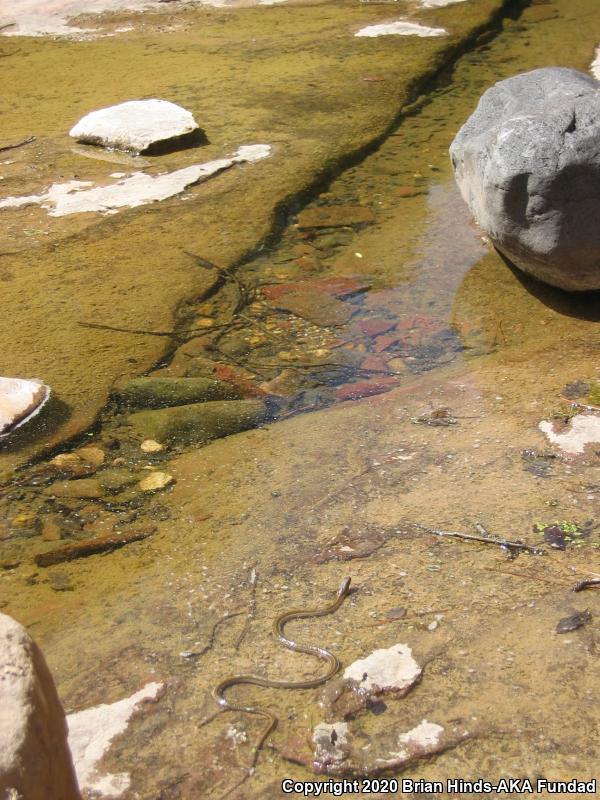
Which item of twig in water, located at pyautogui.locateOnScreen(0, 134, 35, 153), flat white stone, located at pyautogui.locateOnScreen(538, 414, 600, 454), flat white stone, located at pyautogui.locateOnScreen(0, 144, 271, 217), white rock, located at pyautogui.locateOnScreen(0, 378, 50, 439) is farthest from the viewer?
twig in water, located at pyautogui.locateOnScreen(0, 134, 35, 153)

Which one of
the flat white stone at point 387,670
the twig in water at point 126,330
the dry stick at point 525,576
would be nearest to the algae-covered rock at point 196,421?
the twig in water at point 126,330

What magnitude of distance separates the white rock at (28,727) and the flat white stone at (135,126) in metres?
4.33

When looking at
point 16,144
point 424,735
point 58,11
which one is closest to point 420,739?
point 424,735

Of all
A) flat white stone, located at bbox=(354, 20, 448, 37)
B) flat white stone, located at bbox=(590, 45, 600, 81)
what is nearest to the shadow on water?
flat white stone, located at bbox=(590, 45, 600, 81)

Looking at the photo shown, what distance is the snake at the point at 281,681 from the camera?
6.86ft

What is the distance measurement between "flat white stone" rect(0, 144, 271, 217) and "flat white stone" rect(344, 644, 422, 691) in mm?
3150

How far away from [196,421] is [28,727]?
2095 mm

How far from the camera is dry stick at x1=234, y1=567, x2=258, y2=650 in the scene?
92.0 inches

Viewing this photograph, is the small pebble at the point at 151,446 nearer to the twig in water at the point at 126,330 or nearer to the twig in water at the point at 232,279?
the twig in water at the point at 126,330

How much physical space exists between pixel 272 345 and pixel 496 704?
2.13 metres

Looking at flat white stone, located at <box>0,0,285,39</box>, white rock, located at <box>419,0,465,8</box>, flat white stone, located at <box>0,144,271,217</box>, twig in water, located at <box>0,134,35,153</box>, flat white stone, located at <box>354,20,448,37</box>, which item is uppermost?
flat white stone, located at <box>0,0,285,39</box>

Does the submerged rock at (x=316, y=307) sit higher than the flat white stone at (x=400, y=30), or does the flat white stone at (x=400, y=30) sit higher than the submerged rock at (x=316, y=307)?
the flat white stone at (x=400, y=30)

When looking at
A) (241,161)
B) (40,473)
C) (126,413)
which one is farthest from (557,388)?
(241,161)

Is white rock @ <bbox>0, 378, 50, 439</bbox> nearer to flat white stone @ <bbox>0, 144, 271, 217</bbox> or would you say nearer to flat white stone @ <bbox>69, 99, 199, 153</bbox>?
flat white stone @ <bbox>0, 144, 271, 217</bbox>
